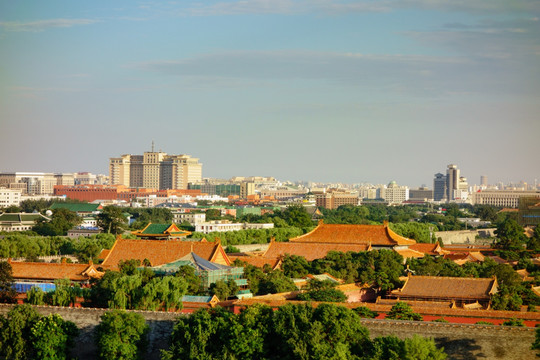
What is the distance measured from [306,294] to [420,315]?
5.07m

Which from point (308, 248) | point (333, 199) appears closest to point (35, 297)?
point (308, 248)

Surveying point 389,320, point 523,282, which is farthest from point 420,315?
point 523,282

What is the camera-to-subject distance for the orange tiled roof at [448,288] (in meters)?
38.1

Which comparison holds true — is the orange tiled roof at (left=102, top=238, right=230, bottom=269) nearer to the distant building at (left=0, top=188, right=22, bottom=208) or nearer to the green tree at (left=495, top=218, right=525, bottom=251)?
the green tree at (left=495, top=218, right=525, bottom=251)

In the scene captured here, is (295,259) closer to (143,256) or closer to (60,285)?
(143,256)

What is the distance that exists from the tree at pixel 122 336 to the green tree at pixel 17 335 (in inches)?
96.3

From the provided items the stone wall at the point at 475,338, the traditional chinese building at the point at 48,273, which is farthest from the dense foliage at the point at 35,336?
the stone wall at the point at 475,338

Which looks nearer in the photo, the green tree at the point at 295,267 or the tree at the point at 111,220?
the green tree at the point at 295,267

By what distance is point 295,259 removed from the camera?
47625 mm

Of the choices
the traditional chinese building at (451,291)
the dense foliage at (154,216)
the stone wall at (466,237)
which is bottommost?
the stone wall at (466,237)

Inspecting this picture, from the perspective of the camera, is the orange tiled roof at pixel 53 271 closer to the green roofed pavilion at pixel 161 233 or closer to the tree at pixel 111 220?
the green roofed pavilion at pixel 161 233

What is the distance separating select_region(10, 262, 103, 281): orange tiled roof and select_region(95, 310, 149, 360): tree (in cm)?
998

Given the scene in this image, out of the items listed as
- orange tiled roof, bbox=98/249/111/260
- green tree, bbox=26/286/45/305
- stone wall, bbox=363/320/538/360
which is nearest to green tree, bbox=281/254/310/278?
orange tiled roof, bbox=98/249/111/260

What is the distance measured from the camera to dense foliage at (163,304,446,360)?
29047mm
